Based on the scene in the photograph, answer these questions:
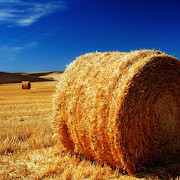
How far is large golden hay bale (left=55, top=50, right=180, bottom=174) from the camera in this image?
11.2 feet

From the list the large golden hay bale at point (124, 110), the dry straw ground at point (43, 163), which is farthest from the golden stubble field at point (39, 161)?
the large golden hay bale at point (124, 110)

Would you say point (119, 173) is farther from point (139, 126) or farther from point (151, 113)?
point (151, 113)

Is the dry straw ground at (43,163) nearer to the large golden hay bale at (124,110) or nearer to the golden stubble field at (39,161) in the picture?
the golden stubble field at (39,161)

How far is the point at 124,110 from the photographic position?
3.36 meters

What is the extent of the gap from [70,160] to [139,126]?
1.54 m

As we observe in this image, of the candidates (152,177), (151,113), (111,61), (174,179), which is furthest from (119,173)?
(111,61)

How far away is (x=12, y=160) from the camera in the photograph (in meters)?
4.16

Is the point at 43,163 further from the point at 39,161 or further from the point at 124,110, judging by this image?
the point at 124,110

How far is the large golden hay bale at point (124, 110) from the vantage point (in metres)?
3.42

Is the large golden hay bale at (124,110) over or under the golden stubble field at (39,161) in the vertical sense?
over

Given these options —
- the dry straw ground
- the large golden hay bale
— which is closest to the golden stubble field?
the dry straw ground

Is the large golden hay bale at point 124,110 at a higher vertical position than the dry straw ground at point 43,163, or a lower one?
higher

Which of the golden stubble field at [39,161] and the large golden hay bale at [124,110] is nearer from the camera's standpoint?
the large golden hay bale at [124,110]

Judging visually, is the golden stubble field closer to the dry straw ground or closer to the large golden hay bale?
the dry straw ground
